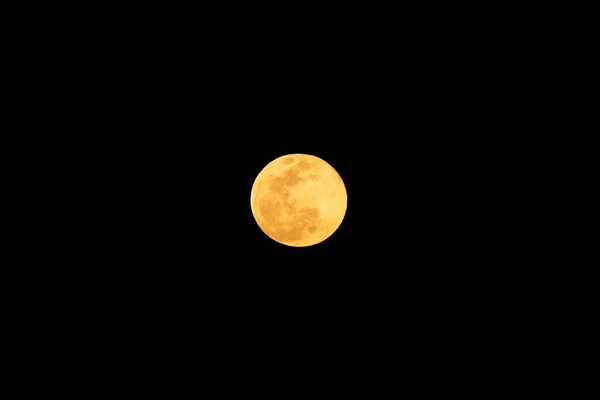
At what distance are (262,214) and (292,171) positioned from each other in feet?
1.79

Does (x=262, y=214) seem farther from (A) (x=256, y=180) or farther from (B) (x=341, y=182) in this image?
(B) (x=341, y=182)

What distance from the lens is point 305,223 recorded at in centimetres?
366

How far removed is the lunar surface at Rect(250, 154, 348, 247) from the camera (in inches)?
143

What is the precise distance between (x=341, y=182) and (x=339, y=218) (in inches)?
15.6

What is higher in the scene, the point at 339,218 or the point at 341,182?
the point at 341,182

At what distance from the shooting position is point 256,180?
4.01m

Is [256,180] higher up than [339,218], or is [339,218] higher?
[256,180]

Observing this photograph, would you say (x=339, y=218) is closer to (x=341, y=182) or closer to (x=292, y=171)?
(x=341, y=182)

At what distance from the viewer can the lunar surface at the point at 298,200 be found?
143 inches

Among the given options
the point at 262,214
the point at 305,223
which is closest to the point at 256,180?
the point at 262,214

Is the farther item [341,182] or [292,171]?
[341,182]

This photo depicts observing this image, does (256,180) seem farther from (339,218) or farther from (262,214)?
(339,218)

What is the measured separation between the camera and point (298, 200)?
3609mm

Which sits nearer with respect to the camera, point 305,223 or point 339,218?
point 305,223
